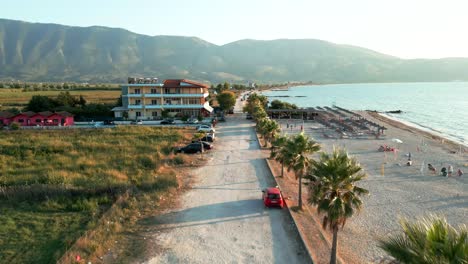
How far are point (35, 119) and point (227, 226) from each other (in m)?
52.7

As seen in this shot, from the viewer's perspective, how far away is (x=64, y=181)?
25.3 m

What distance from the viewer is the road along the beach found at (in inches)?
591

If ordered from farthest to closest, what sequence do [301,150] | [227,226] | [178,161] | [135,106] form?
1. [135,106]
2. [178,161]
3. [301,150]
4. [227,226]

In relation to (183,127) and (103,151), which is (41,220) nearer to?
(103,151)

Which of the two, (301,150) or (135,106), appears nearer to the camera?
(301,150)

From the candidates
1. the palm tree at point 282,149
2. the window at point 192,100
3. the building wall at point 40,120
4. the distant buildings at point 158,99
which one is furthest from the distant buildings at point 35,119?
the palm tree at point 282,149

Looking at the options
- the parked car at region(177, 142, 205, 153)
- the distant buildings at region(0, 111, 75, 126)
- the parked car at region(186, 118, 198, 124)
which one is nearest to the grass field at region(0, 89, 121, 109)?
the distant buildings at region(0, 111, 75, 126)

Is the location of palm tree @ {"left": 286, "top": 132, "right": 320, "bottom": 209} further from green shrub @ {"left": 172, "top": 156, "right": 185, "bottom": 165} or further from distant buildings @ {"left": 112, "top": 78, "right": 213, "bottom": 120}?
distant buildings @ {"left": 112, "top": 78, "right": 213, "bottom": 120}

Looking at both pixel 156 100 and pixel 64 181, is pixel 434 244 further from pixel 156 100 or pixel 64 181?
pixel 156 100

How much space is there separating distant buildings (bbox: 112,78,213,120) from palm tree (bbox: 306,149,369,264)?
55948 mm

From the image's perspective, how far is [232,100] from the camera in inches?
3103

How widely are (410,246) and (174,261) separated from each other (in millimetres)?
10287

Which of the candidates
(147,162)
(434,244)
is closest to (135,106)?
(147,162)

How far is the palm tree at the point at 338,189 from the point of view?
13.0 metres
